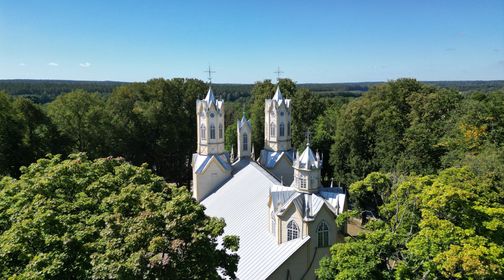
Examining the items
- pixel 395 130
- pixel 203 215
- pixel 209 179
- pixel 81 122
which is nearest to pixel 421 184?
pixel 203 215

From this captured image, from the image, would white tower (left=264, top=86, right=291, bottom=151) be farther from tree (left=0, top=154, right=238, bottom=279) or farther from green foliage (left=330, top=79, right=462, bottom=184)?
tree (left=0, top=154, right=238, bottom=279)

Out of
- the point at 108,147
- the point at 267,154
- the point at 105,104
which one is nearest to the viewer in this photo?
the point at 267,154

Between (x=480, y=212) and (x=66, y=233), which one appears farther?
(x=480, y=212)

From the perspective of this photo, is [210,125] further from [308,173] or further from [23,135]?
[23,135]

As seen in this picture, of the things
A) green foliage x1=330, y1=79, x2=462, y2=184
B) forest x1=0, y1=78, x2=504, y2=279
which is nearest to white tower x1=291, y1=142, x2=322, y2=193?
forest x1=0, y1=78, x2=504, y2=279

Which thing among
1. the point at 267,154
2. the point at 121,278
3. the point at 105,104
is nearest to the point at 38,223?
the point at 121,278

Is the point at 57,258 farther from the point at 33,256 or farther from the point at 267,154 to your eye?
the point at 267,154
